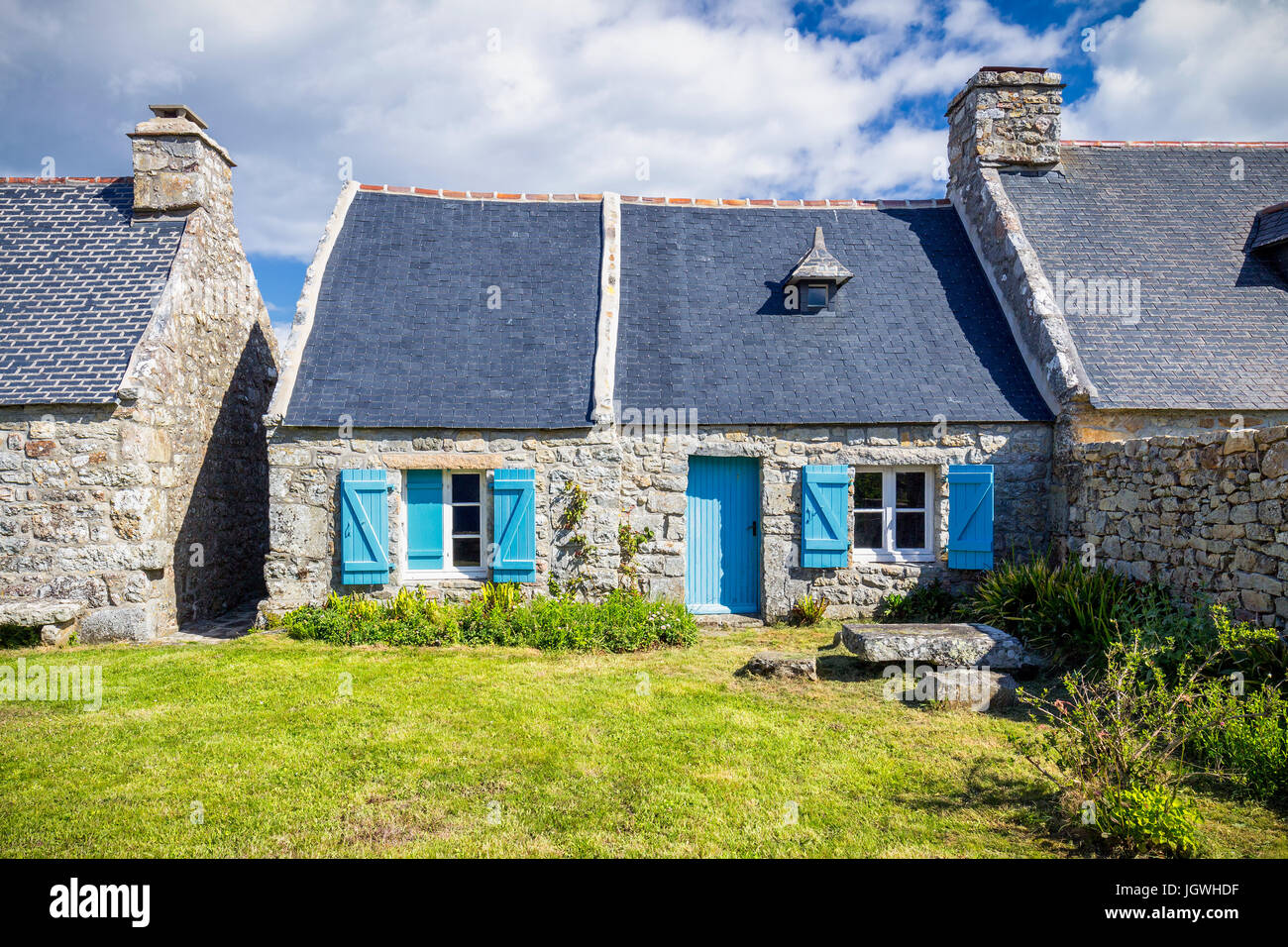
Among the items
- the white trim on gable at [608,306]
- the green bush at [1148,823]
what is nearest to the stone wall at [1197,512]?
the green bush at [1148,823]

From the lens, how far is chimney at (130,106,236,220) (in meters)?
10.9

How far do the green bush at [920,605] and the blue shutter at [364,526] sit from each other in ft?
21.4

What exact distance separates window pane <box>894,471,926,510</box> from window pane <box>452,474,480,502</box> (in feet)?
18.7

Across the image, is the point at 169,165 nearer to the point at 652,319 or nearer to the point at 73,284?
the point at 73,284

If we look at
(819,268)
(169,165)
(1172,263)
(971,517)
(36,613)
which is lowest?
(36,613)

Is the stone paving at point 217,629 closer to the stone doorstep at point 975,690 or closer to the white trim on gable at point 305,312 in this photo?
the white trim on gable at point 305,312

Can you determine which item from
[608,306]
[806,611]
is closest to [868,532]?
[806,611]

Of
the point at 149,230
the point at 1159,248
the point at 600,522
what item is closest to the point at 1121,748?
the point at 600,522

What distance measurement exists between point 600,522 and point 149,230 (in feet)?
26.7

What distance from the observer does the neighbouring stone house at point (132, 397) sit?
29.5 feet

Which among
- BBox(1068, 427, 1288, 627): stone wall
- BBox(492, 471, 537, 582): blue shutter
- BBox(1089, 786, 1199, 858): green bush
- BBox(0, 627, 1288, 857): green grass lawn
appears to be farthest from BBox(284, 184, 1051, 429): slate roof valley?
BBox(1089, 786, 1199, 858): green bush

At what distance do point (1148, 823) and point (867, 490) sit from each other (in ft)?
21.4

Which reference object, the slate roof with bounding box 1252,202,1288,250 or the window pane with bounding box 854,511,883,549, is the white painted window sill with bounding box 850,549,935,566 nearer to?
the window pane with bounding box 854,511,883,549

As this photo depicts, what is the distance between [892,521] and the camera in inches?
396
